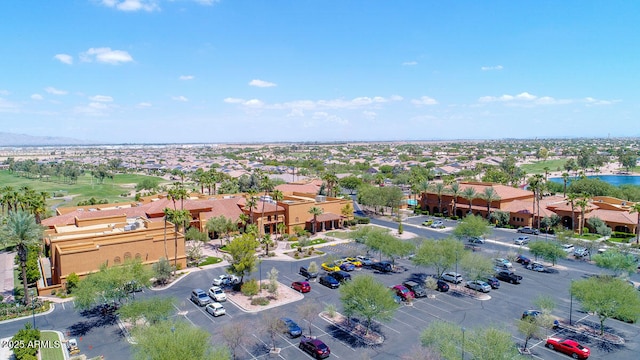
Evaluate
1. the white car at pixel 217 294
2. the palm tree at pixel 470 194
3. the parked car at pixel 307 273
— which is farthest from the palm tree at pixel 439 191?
the white car at pixel 217 294

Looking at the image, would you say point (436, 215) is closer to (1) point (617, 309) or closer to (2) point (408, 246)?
(2) point (408, 246)

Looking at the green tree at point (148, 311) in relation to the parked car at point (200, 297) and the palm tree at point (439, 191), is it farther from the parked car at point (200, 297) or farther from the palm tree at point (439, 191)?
the palm tree at point (439, 191)

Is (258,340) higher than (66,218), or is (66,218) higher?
(66,218)

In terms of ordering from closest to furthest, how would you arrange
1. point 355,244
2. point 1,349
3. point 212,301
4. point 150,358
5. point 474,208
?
point 150,358
point 1,349
point 212,301
point 355,244
point 474,208

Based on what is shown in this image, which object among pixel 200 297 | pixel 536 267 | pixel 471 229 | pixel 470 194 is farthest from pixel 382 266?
pixel 470 194

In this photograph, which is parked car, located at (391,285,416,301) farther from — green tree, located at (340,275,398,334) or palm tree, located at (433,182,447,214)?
palm tree, located at (433,182,447,214)

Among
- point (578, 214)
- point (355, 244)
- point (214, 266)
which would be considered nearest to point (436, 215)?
point (578, 214)
